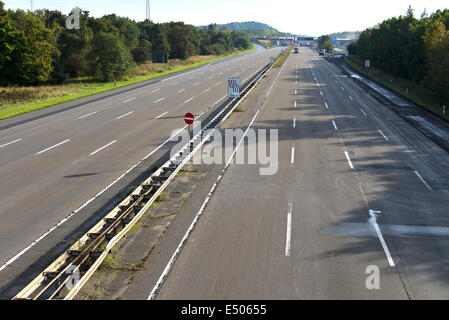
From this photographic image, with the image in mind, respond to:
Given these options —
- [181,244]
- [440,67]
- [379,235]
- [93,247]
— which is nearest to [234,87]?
[440,67]

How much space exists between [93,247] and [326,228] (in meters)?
6.54

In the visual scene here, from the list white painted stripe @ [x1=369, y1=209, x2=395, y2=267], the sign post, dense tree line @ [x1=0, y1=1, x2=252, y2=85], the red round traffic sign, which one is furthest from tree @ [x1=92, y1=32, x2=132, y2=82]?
white painted stripe @ [x1=369, y1=209, x2=395, y2=267]

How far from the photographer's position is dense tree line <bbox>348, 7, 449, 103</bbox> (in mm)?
35047

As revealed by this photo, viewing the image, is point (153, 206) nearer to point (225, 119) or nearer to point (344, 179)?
point (344, 179)

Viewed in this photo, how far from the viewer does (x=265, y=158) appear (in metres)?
19.8

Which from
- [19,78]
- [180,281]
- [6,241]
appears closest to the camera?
[180,281]

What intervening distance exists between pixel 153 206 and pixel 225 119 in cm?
1603

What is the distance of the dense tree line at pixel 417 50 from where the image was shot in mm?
35047

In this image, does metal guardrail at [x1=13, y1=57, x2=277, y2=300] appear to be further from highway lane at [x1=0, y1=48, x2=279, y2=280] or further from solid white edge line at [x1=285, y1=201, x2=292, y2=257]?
solid white edge line at [x1=285, y1=201, x2=292, y2=257]

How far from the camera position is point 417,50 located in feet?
167

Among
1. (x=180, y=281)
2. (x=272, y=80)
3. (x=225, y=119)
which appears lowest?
(x=180, y=281)

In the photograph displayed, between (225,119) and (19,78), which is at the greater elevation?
(19,78)
